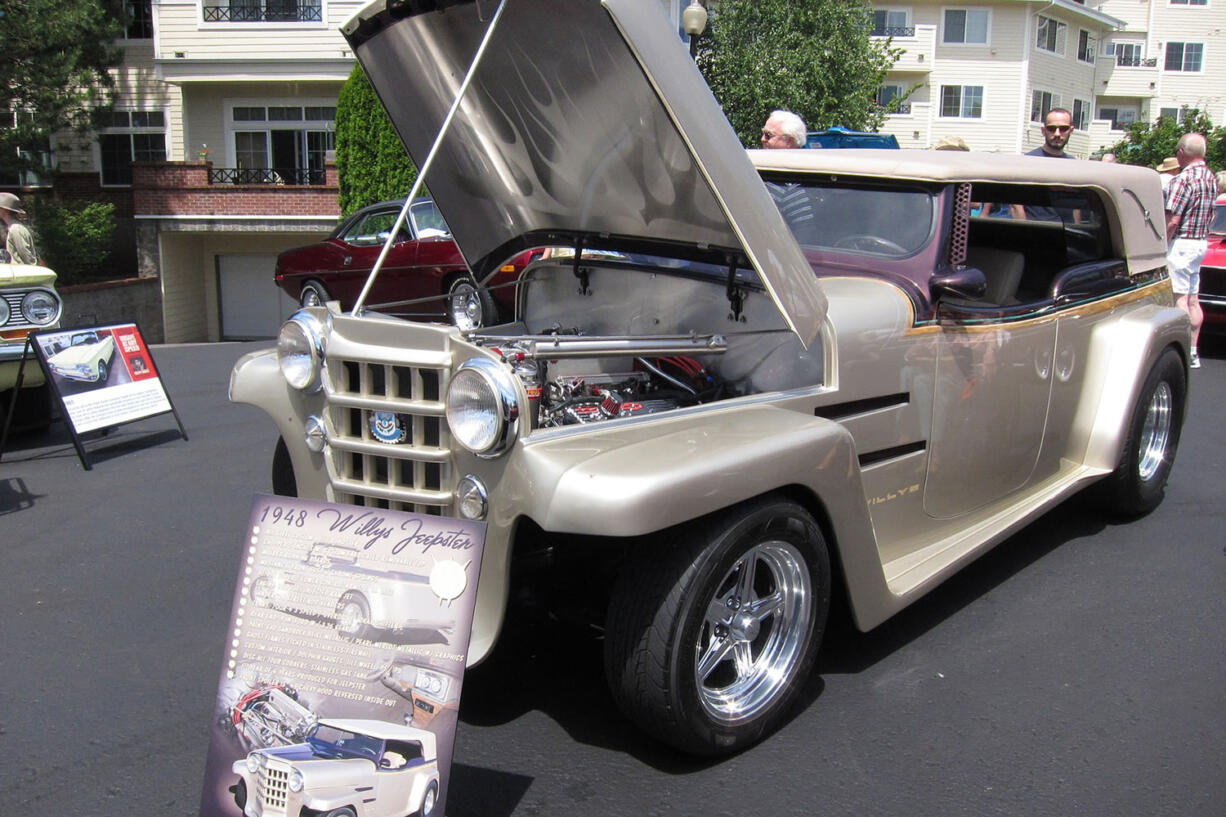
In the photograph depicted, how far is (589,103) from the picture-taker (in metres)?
3.21

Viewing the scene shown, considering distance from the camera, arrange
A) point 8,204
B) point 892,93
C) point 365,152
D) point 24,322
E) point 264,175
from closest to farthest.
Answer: point 24,322 → point 8,204 → point 365,152 → point 264,175 → point 892,93

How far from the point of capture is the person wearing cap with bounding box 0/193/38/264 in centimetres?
843

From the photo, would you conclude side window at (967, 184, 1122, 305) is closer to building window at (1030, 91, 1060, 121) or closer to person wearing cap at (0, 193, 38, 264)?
person wearing cap at (0, 193, 38, 264)

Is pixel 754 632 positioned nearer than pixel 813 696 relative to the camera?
Yes

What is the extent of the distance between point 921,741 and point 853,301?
1.41 m

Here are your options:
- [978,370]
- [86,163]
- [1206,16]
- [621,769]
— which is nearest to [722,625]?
[621,769]

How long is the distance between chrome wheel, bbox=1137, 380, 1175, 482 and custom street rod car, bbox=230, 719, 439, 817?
417 centimetres

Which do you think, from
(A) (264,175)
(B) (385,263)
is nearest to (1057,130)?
(B) (385,263)

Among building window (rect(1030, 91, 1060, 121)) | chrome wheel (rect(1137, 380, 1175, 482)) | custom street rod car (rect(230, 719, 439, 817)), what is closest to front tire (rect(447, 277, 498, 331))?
custom street rod car (rect(230, 719, 439, 817))

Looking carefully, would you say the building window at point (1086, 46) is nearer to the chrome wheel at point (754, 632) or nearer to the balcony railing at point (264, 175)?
the balcony railing at point (264, 175)

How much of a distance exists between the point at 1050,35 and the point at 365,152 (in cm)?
2793

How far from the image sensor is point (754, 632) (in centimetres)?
299

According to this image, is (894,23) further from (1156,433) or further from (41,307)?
(41,307)

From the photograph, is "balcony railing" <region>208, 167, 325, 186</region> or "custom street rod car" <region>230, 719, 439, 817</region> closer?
"custom street rod car" <region>230, 719, 439, 817</region>
